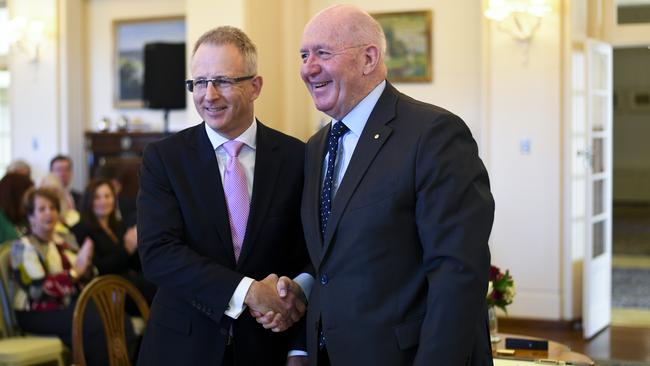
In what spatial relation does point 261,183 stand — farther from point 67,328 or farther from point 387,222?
point 67,328

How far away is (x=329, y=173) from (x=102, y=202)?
3705mm

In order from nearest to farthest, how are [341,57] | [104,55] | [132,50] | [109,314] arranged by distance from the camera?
[341,57] → [109,314] → [132,50] → [104,55]

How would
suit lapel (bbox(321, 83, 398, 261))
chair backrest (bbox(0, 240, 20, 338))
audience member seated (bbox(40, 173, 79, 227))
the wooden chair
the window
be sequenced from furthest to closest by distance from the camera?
the window → audience member seated (bbox(40, 173, 79, 227)) → chair backrest (bbox(0, 240, 20, 338)) → the wooden chair → suit lapel (bbox(321, 83, 398, 261))

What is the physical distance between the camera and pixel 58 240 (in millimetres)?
4918

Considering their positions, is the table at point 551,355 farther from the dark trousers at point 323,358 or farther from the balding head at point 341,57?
the balding head at point 341,57

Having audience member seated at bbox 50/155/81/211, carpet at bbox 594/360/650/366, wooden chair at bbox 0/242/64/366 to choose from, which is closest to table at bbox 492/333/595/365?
wooden chair at bbox 0/242/64/366

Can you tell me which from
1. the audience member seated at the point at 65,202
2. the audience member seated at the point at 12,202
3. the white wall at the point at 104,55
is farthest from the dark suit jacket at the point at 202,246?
the white wall at the point at 104,55

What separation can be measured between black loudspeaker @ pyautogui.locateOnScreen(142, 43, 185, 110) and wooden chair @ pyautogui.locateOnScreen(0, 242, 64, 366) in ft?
12.0

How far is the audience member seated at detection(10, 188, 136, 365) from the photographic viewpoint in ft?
14.9

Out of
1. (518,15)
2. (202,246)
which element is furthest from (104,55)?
(202,246)

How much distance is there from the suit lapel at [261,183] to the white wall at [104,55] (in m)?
7.04

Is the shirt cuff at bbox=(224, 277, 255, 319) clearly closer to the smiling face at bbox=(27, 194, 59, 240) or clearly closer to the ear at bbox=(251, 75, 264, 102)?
the ear at bbox=(251, 75, 264, 102)

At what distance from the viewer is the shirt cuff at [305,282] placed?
2.24 m

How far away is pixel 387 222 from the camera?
1896 mm
